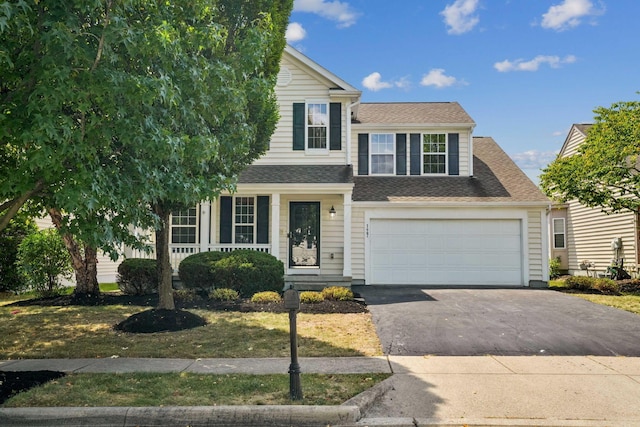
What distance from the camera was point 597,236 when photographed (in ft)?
71.6

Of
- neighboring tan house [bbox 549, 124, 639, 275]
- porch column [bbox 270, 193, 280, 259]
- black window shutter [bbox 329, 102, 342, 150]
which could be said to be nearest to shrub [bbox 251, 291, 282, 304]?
Result: porch column [bbox 270, 193, 280, 259]

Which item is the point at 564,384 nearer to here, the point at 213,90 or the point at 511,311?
the point at 511,311

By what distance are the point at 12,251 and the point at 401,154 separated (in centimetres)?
1260

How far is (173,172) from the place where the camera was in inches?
301

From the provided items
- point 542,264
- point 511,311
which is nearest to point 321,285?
point 511,311

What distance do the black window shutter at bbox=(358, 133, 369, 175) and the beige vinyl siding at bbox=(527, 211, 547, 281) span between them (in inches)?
223

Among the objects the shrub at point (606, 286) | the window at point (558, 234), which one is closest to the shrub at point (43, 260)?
the shrub at point (606, 286)

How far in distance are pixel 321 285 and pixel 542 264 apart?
7.29 metres

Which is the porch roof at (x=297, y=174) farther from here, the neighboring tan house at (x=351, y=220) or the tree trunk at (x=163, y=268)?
the tree trunk at (x=163, y=268)

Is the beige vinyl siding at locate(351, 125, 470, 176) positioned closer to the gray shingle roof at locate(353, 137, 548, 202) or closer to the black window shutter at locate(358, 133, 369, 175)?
the black window shutter at locate(358, 133, 369, 175)

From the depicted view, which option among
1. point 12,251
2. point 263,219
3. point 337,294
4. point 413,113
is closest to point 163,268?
point 337,294

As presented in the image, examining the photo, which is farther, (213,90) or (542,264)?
(542,264)

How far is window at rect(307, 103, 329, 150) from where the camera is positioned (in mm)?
16297

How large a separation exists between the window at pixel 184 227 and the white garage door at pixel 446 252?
5947 mm
